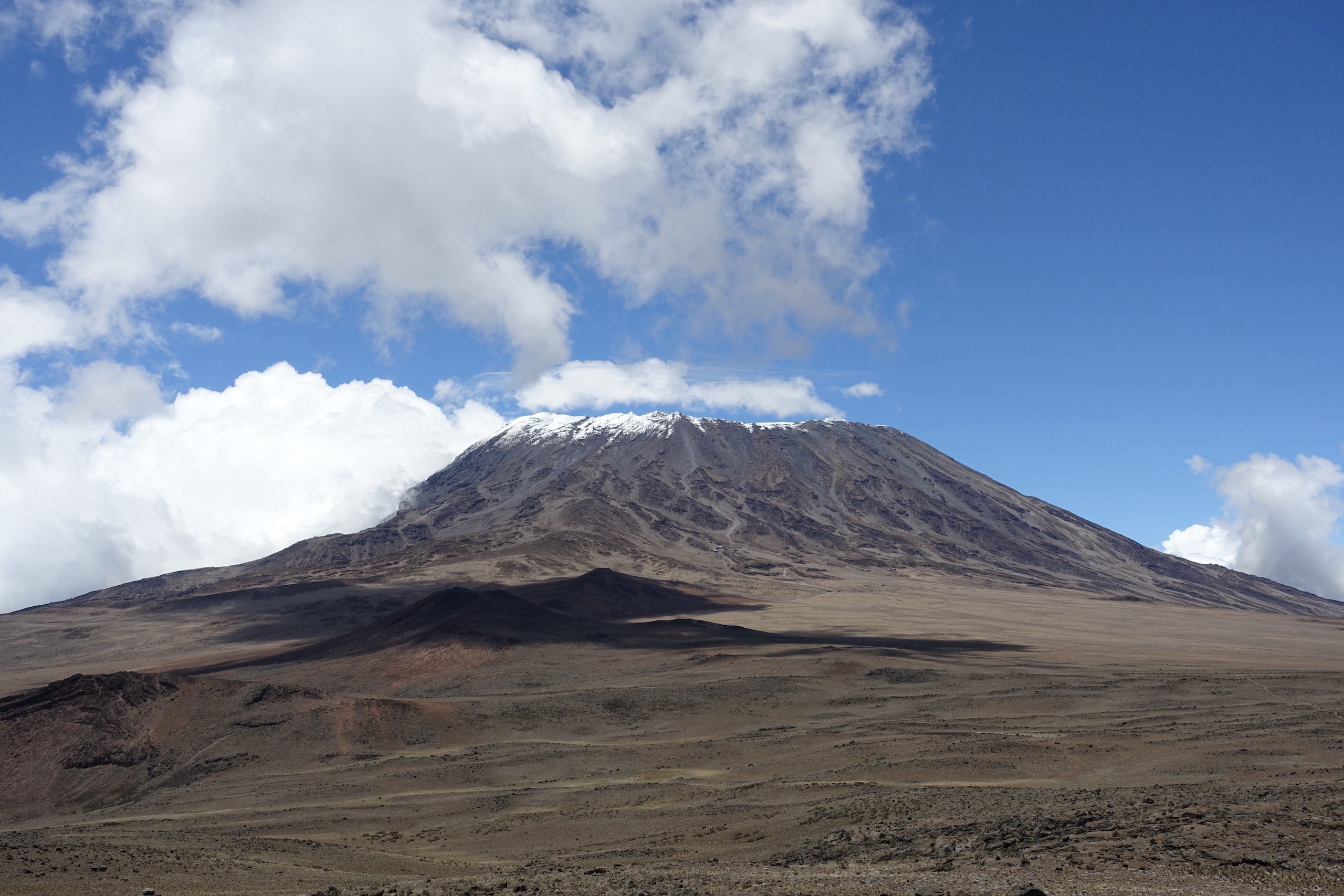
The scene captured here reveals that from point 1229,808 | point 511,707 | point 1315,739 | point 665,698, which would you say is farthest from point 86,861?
point 1315,739

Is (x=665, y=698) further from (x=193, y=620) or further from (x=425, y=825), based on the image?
(x=193, y=620)

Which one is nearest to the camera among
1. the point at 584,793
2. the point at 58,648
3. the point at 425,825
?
the point at 425,825

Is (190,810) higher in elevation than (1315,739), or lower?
lower

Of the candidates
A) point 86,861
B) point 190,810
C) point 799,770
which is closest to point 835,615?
point 799,770

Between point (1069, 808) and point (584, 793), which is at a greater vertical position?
point (1069, 808)

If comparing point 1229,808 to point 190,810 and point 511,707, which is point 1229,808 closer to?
point 190,810

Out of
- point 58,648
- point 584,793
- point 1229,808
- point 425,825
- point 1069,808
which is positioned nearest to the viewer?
point 1229,808

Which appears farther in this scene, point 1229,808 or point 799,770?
point 799,770

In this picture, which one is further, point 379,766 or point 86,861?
point 379,766

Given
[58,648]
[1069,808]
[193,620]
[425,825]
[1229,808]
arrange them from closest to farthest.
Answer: [1229,808]
[1069,808]
[425,825]
[58,648]
[193,620]
